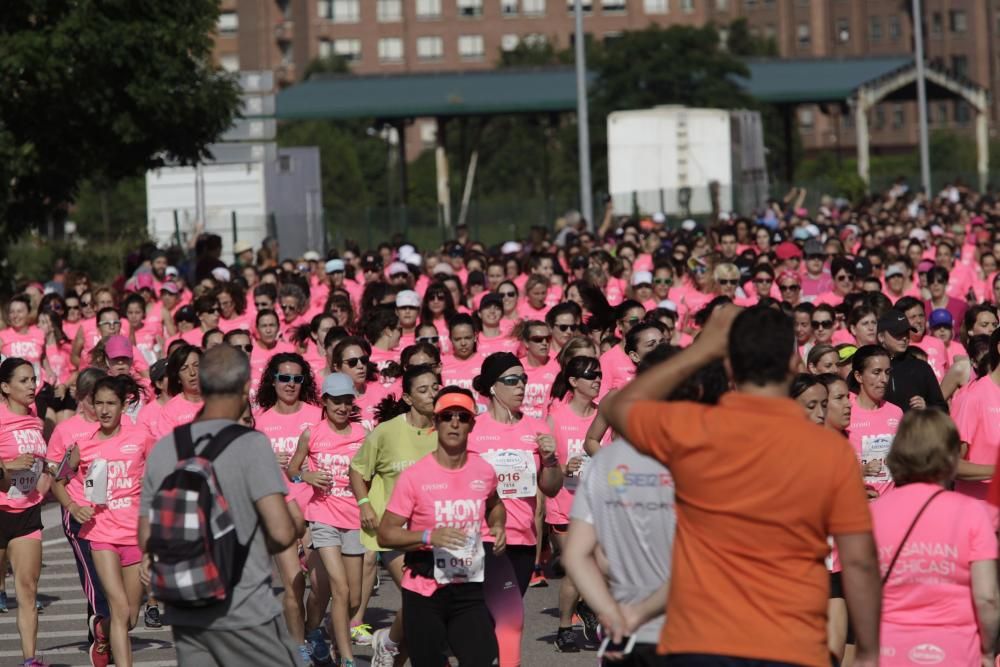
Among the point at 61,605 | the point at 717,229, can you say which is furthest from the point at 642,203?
the point at 61,605

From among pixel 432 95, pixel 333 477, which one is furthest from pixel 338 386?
pixel 432 95

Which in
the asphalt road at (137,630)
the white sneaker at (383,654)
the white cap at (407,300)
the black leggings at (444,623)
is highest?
the white cap at (407,300)

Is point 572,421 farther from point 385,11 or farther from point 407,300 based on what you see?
point 385,11

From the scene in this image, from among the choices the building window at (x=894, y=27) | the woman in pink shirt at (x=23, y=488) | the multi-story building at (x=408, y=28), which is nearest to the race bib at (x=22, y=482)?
the woman in pink shirt at (x=23, y=488)

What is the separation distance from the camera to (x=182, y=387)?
12.0 m

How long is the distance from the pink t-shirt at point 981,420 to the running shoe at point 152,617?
17.3 ft

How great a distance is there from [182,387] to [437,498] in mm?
3696

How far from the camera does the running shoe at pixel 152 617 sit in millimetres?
12602

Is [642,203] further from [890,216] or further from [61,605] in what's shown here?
[61,605]

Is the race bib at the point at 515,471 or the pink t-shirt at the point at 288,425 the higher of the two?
the pink t-shirt at the point at 288,425

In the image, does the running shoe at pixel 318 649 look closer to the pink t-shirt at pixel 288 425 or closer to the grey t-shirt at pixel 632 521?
the pink t-shirt at pixel 288 425

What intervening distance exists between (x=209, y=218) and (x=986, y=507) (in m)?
33.2

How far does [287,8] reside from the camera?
118438mm

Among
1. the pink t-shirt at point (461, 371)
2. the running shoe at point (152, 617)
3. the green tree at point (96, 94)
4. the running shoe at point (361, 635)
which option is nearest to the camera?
the running shoe at point (361, 635)
